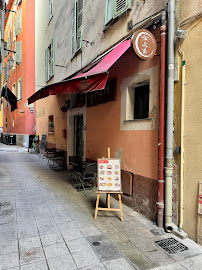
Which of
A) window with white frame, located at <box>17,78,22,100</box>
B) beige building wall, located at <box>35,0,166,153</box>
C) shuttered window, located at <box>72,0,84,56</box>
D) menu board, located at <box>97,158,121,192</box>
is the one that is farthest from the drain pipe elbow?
window with white frame, located at <box>17,78,22,100</box>

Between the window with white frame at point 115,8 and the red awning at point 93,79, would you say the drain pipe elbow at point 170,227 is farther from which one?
the window with white frame at point 115,8

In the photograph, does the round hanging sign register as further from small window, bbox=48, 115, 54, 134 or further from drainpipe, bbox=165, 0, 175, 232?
small window, bbox=48, 115, 54, 134

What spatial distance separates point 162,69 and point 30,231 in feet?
12.4

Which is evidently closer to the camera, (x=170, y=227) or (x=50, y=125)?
(x=170, y=227)

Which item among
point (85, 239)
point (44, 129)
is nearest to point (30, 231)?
point (85, 239)

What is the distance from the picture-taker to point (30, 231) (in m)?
3.70

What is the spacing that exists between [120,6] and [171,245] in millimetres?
5350

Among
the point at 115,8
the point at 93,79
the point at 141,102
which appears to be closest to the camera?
the point at 93,79

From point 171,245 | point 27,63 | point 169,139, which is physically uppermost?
A: point 27,63

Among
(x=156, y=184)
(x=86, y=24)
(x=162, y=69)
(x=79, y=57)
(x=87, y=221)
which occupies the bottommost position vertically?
(x=87, y=221)

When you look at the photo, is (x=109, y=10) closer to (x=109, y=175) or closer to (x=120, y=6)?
(x=120, y=6)

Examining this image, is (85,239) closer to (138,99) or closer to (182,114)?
(182,114)

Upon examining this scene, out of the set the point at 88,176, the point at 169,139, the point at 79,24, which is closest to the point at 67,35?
the point at 79,24

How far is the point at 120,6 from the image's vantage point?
5234 millimetres
